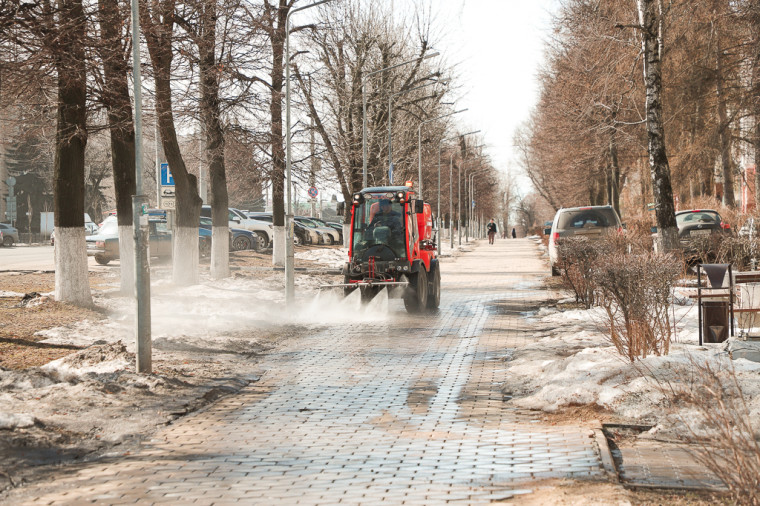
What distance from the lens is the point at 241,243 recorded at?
36.7 meters

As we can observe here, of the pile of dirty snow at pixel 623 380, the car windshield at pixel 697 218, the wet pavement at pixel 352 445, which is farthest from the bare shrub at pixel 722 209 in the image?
the wet pavement at pixel 352 445

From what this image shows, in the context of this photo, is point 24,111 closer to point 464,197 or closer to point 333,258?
point 333,258

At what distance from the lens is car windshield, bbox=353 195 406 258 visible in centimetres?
1748

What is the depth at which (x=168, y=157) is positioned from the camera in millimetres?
20469

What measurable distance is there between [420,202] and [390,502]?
1213 cm

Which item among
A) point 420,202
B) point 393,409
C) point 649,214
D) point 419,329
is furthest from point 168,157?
point 649,214

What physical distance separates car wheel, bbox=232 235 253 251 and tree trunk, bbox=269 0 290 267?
597 cm

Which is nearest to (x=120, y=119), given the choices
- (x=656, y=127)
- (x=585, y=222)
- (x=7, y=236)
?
(x=656, y=127)

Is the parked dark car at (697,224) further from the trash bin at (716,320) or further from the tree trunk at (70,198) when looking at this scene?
the tree trunk at (70,198)

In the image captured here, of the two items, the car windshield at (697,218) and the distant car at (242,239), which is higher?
the car windshield at (697,218)

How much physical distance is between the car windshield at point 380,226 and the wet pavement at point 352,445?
18.7 feet

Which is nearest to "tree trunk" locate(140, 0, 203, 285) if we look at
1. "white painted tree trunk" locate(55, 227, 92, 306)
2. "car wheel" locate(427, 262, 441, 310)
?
"white painted tree trunk" locate(55, 227, 92, 306)

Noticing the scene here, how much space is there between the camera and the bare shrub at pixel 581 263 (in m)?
16.3

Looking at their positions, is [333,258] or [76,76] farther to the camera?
[333,258]
